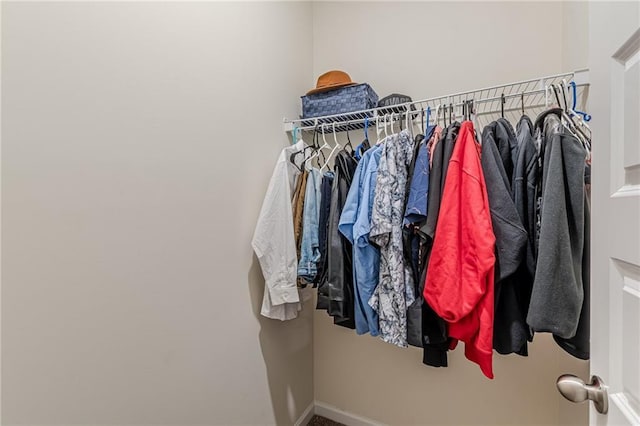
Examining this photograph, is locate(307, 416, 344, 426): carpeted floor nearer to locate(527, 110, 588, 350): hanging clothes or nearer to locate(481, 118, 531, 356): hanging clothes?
locate(481, 118, 531, 356): hanging clothes

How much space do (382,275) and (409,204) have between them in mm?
285

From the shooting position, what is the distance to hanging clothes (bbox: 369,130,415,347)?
100 cm

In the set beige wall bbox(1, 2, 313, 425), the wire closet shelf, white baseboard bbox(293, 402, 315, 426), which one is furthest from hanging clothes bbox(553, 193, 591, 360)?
white baseboard bbox(293, 402, 315, 426)

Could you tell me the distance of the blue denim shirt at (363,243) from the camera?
1.08 metres

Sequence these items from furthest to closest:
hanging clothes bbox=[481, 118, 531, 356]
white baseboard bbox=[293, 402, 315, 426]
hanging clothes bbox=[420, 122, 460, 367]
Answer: white baseboard bbox=[293, 402, 315, 426] < hanging clothes bbox=[420, 122, 460, 367] < hanging clothes bbox=[481, 118, 531, 356]

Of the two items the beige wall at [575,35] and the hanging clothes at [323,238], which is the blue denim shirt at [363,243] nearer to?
the hanging clothes at [323,238]

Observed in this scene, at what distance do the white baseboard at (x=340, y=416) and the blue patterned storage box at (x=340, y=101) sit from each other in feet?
5.96

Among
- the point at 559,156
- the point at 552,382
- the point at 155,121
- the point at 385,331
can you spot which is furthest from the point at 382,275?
the point at 552,382

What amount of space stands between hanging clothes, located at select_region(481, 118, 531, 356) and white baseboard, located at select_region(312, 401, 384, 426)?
4.09ft

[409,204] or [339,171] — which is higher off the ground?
Result: [339,171]

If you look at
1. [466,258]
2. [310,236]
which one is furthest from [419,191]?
[310,236]

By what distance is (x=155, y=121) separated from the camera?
2.88 ft

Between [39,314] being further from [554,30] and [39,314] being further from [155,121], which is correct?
[554,30]

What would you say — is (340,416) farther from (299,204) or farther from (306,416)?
(299,204)
